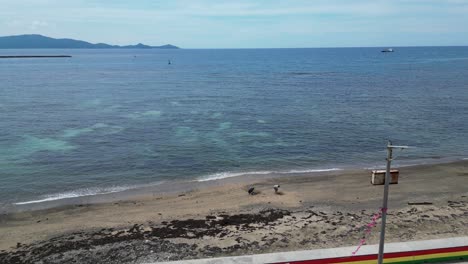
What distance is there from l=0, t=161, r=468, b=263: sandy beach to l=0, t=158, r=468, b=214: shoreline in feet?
1.99

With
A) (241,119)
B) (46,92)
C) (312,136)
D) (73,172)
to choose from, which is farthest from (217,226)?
(46,92)

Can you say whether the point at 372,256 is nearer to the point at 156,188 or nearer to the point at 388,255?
the point at 388,255

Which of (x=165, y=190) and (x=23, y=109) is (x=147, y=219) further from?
(x=23, y=109)

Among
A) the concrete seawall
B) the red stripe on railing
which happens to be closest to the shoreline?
the concrete seawall

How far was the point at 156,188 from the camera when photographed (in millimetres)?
29484

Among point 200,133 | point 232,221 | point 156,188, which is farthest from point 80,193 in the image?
point 200,133

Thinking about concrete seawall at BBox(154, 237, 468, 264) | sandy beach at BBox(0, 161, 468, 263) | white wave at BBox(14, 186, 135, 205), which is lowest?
white wave at BBox(14, 186, 135, 205)

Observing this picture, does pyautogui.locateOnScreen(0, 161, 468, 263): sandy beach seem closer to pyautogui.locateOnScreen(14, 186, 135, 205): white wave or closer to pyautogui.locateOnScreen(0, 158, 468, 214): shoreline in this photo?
pyautogui.locateOnScreen(0, 158, 468, 214): shoreline

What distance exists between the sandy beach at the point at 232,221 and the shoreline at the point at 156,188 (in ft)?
1.99

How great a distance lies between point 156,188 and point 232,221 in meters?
9.36

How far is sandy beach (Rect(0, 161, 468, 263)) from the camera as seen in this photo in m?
18.8

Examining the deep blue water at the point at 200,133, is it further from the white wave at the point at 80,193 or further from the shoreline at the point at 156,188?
the shoreline at the point at 156,188

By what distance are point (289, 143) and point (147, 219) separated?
2155 cm

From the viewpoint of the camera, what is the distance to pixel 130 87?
295ft
